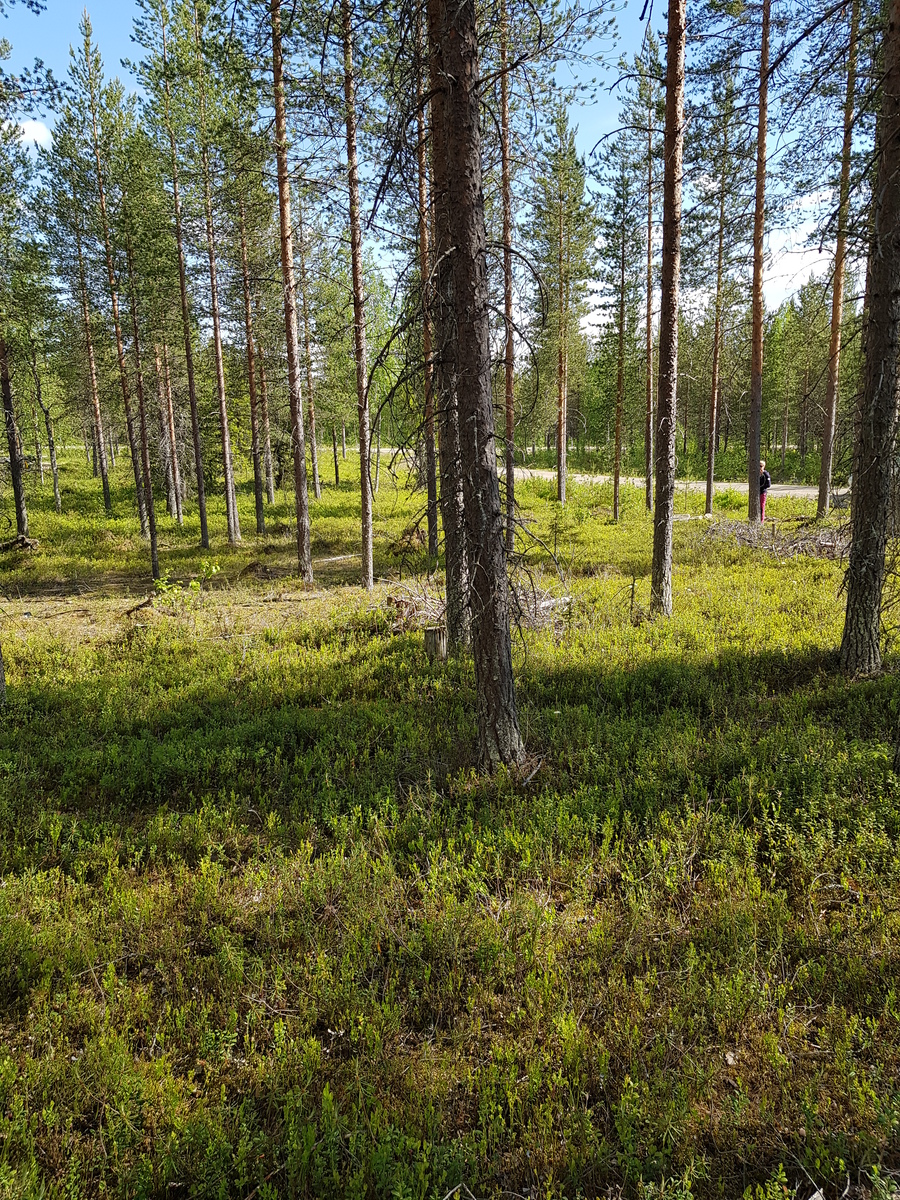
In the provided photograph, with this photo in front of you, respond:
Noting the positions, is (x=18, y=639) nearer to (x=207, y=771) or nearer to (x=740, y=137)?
(x=207, y=771)

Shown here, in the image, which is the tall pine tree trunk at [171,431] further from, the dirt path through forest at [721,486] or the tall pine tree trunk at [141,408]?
the dirt path through forest at [721,486]

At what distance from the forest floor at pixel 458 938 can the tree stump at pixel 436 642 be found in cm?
104

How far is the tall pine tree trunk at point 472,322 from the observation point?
4.94 m

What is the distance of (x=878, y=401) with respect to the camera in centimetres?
673

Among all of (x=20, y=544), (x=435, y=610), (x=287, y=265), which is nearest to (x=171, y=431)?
(x=20, y=544)

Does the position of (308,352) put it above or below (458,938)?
above

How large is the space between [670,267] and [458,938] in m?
9.69

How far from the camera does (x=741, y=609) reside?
10695 millimetres

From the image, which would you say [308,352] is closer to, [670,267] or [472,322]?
[670,267]

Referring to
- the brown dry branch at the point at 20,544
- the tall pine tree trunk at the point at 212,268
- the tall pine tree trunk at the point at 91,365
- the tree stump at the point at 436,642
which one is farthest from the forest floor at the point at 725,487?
the tree stump at the point at 436,642

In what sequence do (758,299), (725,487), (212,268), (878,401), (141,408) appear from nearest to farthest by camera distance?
(878,401)
(141,408)
(758,299)
(212,268)
(725,487)

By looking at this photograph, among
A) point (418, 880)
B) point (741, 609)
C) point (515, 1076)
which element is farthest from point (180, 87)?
point (515, 1076)

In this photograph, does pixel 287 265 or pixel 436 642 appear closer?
pixel 436 642

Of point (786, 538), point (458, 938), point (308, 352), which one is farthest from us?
point (308, 352)
